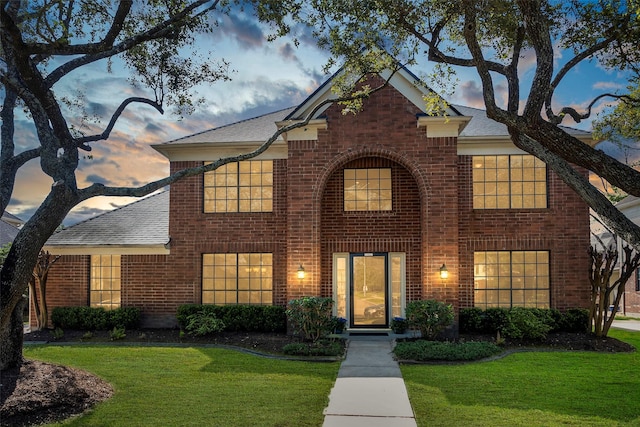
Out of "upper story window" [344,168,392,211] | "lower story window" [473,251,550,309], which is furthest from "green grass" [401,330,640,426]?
"upper story window" [344,168,392,211]

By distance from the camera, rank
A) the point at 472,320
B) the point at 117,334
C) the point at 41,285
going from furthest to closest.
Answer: the point at 41,285
the point at 472,320
the point at 117,334

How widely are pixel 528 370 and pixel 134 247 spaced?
38.4 ft

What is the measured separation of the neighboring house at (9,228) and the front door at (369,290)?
24.2 metres

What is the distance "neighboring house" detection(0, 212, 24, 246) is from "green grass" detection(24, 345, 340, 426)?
2297cm

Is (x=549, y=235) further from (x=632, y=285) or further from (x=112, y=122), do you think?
(x=632, y=285)

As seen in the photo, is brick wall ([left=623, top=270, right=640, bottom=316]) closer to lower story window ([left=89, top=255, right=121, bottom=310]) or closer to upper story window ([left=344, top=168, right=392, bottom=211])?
upper story window ([left=344, top=168, right=392, bottom=211])

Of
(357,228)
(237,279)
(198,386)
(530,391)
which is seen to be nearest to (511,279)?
(357,228)

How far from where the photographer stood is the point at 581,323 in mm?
14641

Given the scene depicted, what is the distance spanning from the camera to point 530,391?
8.60 meters

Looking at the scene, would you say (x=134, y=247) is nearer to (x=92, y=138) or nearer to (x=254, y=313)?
(x=254, y=313)

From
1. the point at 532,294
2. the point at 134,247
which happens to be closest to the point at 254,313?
the point at 134,247

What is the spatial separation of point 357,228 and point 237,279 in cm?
413

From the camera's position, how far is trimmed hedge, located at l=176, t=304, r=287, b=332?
14969 millimetres

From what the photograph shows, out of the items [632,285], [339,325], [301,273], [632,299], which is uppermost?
[301,273]
